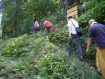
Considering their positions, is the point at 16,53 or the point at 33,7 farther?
the point at 33,7

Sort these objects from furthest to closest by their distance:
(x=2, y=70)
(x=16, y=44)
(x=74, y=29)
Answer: (x=16, y=44) → (x=74, y=29) → (x=2, y=70)

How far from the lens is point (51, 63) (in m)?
7.73

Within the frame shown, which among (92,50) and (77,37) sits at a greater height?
(77,37)

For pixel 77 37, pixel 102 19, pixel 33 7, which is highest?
pixel 33 7

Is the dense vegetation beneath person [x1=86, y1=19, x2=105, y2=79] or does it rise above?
beneath

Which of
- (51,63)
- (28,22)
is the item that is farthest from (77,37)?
(28,22)

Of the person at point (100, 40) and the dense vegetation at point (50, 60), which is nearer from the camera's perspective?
the person at point (100, 40)

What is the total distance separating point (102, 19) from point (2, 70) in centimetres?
531

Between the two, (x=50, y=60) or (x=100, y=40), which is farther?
(x=50, y=60)

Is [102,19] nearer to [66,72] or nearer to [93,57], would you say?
[93,57]

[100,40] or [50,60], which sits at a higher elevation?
[100,40]

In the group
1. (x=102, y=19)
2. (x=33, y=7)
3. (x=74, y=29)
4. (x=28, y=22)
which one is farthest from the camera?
(x=33, y=7)

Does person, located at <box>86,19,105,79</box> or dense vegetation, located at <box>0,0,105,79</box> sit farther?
dense vegetation, located at <box>0,0,105,79</box>

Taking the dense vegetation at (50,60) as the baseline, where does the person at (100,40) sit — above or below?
above
